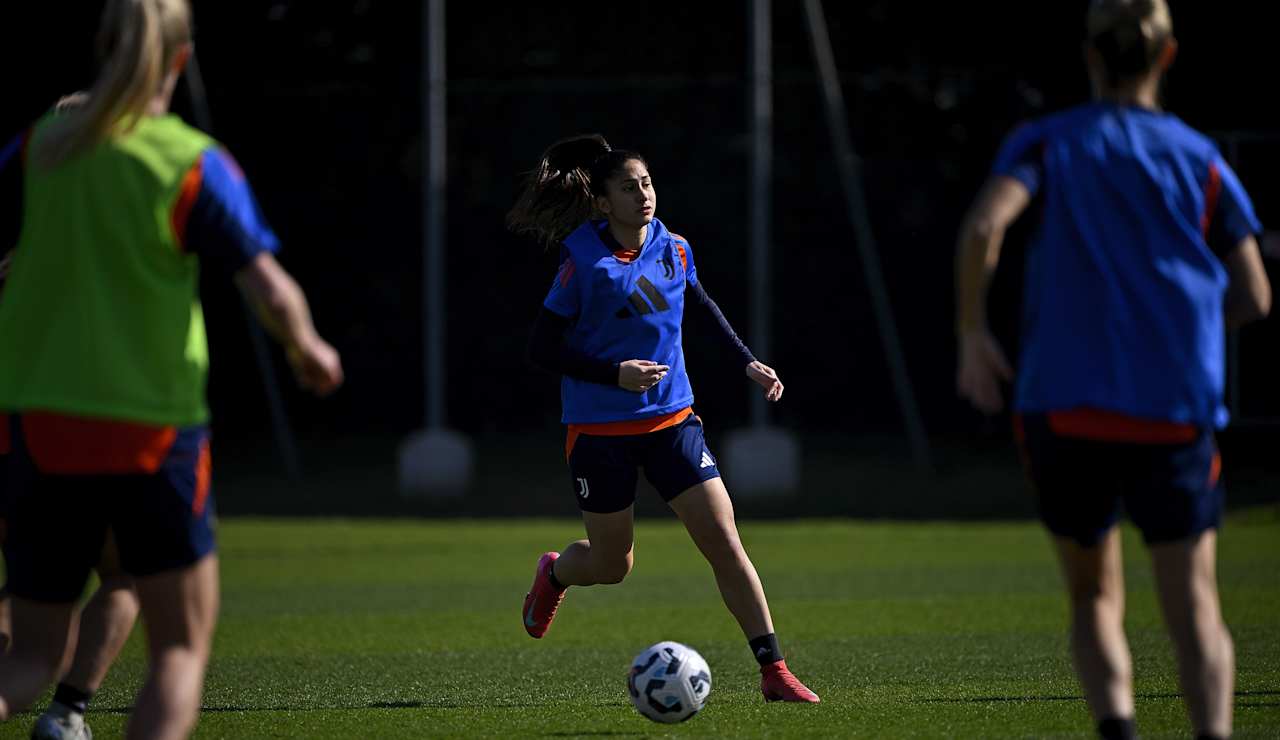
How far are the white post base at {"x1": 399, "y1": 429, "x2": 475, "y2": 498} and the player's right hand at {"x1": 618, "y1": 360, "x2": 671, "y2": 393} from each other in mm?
14042

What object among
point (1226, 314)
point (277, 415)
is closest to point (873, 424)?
point (277, 415)

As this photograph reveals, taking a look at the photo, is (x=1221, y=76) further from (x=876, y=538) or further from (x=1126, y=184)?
(x=1126, y=184)

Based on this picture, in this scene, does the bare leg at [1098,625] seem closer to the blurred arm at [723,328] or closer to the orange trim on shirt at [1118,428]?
the orange trim on shirt at [1118,428]

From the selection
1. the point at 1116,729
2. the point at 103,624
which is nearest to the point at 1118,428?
the point at 1116,729

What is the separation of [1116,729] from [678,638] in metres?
5.23

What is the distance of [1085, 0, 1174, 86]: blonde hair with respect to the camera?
4316mm

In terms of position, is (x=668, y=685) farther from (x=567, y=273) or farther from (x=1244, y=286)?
(x=1244, y=286)

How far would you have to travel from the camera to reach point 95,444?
13.3 feet

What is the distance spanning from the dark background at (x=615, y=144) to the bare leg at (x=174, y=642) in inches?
631

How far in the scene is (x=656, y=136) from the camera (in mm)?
22156

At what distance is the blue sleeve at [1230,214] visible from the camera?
175 inches

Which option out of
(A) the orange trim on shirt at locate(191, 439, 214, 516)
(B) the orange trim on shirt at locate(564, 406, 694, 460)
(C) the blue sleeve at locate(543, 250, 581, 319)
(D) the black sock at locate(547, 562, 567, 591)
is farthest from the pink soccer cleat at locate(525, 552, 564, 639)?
(A) the orange trim on shirt at locate(191, 439, 214, 516)

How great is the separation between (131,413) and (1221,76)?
64.1 ft

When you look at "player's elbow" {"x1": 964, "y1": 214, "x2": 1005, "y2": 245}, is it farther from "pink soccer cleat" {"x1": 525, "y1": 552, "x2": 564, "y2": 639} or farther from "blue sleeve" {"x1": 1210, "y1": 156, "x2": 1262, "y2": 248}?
"pink soccer cleat" {"x1": 525, "y1": 552, "x2": 564, "y2": 639}
